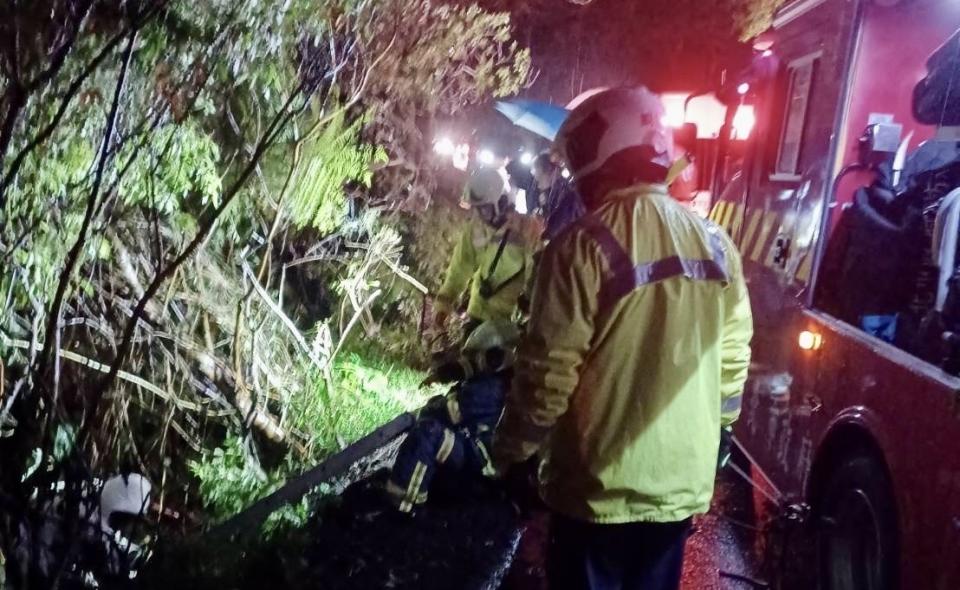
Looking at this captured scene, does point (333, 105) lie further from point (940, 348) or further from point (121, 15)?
point (940, 348)

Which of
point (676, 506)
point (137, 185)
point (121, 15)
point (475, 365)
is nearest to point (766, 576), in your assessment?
point (475, 365)

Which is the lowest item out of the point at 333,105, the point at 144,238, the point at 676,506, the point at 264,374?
the point at 264,374

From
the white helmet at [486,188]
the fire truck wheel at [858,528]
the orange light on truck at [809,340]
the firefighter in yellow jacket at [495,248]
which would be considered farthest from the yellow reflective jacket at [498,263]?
the fire truck wheel at [858,528]

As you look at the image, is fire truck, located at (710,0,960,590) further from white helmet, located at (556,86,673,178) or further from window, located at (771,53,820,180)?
white helmet, located at (556,86,673,178)

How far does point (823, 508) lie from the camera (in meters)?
3.72

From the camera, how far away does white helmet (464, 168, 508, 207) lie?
481 centimetres

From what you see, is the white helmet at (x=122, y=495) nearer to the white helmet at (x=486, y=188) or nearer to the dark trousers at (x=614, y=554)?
the dark trousers at (x=614, y=554)

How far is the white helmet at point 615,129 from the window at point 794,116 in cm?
243

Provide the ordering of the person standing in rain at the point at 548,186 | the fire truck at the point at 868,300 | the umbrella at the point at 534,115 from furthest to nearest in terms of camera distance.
Result: the umbrella at the point at 534,115, the person standing in rain at the point at 548,186, the fire truck at the point at 868,300

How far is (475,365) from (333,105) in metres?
1.90

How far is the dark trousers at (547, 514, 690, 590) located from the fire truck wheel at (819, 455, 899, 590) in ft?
3.47

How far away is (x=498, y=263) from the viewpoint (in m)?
4.82

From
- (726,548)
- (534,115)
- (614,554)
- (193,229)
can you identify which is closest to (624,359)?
(614,554)

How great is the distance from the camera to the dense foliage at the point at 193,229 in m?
2.97
